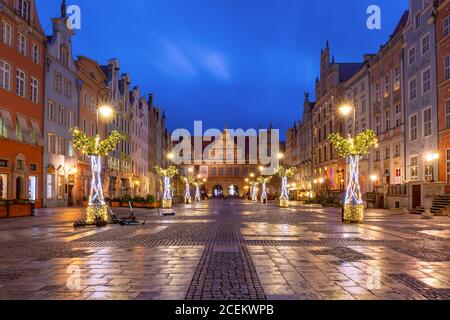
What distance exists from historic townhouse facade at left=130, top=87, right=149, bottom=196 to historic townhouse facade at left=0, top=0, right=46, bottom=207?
34217mm

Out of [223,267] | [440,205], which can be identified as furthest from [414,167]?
[223,267]

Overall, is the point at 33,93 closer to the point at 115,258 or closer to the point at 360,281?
the point at 115,258

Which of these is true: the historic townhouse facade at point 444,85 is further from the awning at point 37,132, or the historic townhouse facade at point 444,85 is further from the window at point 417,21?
the awning at point 37,132

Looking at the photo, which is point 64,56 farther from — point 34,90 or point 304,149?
point 304,149

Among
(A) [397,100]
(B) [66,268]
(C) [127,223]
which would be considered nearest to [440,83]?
(A) [397,100]

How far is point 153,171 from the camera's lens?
93.4 meters

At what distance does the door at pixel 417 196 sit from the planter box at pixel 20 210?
84.7ft

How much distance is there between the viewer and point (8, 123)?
A: 34.8 m

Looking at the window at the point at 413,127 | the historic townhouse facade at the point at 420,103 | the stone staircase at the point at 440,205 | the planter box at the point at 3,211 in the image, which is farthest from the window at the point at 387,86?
the planter box at the point at 3,211

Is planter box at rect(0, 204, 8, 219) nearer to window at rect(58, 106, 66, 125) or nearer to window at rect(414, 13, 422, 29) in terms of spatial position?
window at rect(58, 106, 66, 125)

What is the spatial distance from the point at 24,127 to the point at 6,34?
21.8 ft

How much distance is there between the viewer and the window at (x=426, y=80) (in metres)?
37.1

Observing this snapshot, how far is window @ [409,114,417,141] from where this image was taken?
40.0 metres

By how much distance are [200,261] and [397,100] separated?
36581mm
